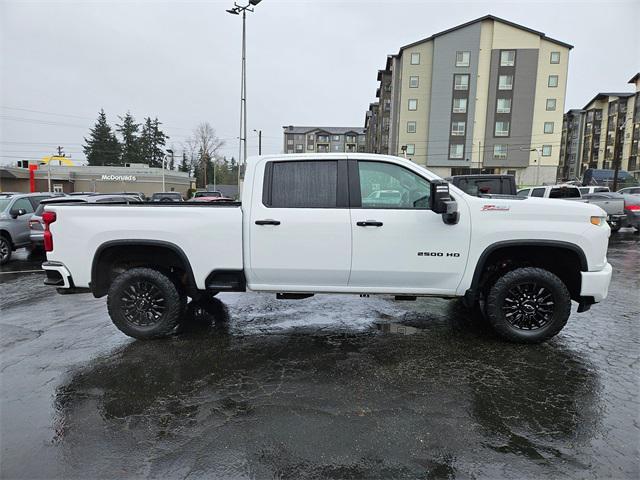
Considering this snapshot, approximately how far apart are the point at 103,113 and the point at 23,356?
3674 inches

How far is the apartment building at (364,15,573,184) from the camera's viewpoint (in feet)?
155

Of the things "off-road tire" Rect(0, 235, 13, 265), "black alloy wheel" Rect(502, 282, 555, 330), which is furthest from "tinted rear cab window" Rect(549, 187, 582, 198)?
"off-road tire" Rect(0, 235, 13, 265)

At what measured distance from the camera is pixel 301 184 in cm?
454

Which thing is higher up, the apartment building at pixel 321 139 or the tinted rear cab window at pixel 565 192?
the apartment building at pixel 321 139

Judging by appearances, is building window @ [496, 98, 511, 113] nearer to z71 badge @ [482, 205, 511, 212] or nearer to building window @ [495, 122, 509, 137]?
building window @ [495, 122, 509, 137]

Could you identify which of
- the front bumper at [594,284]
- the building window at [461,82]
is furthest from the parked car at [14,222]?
the building window at [461,82]

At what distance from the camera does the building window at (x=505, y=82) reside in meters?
48.1

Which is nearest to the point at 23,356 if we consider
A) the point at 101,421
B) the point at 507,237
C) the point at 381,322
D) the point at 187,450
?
the point at 101,421

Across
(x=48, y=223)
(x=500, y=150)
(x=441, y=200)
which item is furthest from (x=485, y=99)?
(x=48, y=223)

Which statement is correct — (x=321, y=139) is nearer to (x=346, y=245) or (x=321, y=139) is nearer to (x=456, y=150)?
(x=456, y=150)

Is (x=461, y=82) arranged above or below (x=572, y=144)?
above

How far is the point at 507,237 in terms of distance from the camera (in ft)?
13.9

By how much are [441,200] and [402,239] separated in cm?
57

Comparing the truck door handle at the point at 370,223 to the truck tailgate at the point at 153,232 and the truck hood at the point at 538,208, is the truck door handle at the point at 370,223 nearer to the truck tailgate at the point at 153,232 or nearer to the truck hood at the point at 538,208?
the truck hood at the point at 538,208
